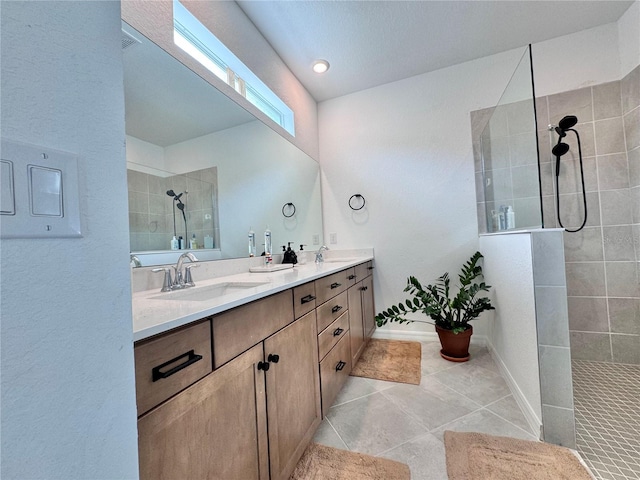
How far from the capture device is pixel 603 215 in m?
1.95

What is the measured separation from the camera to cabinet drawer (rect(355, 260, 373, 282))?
211 centimetres

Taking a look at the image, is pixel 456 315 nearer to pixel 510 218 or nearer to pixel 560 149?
pixel 510 218

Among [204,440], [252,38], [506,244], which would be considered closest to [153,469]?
[204,440]

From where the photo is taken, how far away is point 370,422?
4.50 ft

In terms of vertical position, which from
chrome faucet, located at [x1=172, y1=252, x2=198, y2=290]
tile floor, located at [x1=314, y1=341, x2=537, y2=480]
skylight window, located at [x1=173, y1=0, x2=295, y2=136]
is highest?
skylight window, located at [x1=173, y1=0, x2=295, y2=136]

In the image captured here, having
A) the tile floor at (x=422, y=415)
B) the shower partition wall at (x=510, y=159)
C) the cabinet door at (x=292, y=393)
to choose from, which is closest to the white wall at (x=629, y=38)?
the shower partition wall at (x=510, y=159)

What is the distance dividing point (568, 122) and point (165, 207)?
2786 millimetres

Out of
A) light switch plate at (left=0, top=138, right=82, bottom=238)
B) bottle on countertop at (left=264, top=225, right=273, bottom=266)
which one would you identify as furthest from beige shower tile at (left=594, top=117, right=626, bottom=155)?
light switch plate at (left=0, top=138, right=82, bottom=238)

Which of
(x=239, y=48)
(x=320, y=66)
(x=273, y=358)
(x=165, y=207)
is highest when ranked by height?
(x=320, y=66)

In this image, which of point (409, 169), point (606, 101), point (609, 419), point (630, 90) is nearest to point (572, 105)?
point (606, 101)

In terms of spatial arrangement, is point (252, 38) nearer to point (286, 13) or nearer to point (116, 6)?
point (286, 13)

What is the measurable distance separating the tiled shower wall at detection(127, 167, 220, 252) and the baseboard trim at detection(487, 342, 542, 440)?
6.17 ft

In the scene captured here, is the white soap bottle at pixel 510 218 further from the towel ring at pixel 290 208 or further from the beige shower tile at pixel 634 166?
the towel ring at pixel 290 208

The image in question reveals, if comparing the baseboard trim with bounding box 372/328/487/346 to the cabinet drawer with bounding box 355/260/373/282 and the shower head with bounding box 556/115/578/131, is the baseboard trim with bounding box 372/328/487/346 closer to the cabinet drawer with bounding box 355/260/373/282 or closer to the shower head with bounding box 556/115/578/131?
the cabinet drawer with bounding box 355/260/373/282
